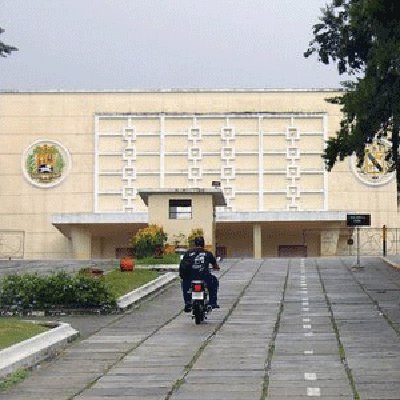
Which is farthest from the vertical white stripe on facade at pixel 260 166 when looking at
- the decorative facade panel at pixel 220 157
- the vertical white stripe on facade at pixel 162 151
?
the vertical white stripe on facade at pixel 162 151

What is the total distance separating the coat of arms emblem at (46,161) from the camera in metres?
61.7

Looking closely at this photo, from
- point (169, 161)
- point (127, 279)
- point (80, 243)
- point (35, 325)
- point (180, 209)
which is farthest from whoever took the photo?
point (169, 161)

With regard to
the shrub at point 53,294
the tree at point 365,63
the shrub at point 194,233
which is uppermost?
the tree at point 365,63

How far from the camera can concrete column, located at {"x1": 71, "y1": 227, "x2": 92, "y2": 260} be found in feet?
195

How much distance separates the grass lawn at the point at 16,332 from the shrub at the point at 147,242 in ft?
73.4

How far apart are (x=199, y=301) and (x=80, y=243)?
Result: 41882mm

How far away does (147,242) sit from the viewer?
1539 inches

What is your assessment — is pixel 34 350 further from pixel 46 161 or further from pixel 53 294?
pixel 46 161

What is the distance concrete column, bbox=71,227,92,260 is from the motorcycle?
4086cm

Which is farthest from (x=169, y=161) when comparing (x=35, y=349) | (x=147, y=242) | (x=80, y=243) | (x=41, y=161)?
(x=35, y=349)

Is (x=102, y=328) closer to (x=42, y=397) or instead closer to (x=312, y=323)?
(x=312, y=323)

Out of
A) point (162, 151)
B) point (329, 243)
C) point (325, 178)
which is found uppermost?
point (162, 151)

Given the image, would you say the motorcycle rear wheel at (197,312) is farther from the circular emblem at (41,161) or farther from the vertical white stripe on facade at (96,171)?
the circular emblem at (41,161)

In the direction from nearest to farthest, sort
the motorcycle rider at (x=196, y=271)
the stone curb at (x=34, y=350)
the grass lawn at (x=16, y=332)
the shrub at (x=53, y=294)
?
the stone curb at (x=34, y=350)
the grass lawn at (x=16, y=332)
the motorcycle rider at (x=196, y=271)
the shrub at (x=53, y=294)
